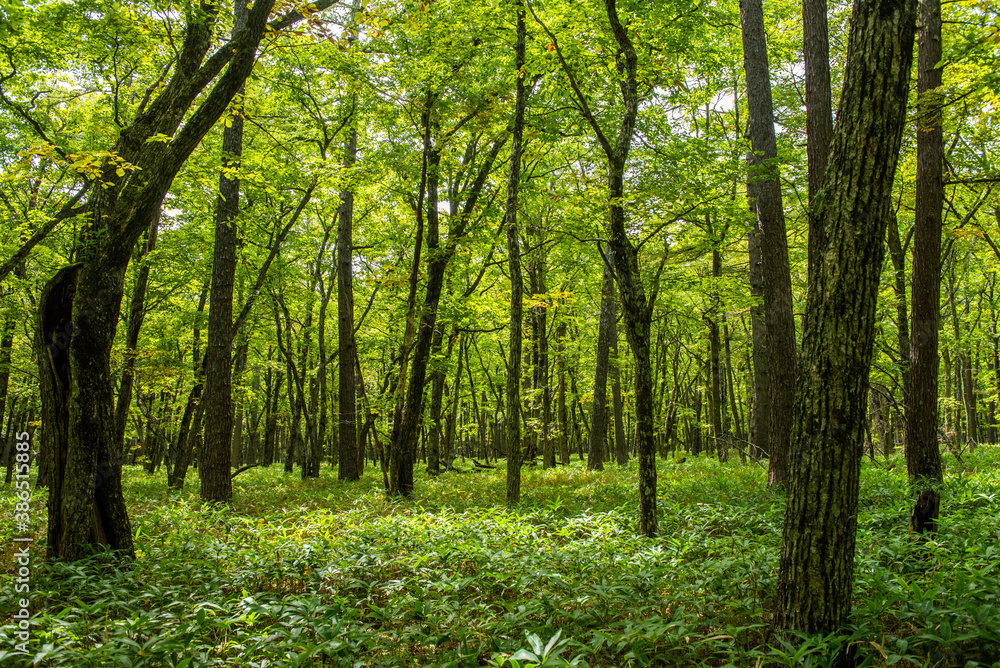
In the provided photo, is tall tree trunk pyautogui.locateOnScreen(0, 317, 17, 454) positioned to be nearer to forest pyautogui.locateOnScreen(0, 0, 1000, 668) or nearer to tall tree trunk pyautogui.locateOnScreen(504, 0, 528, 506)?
forest pyautogui.locateOnScreen(0, 0, 1000, 668)

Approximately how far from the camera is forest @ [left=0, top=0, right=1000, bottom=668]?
3488 millimetres

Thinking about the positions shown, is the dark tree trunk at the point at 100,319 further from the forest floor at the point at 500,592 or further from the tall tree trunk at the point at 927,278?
the tall tree trunk at the point at 927,278

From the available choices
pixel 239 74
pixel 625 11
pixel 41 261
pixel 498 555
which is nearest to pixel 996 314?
pixel 625 11

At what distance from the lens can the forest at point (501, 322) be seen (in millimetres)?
3488

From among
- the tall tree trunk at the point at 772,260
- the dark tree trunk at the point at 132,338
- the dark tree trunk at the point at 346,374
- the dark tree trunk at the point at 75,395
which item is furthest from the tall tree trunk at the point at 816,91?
the dark tree trunk at the point at 132,338

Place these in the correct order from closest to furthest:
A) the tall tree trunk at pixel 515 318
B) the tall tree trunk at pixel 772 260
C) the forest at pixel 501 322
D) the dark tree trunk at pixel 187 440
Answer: the forest at pixel 501 322
the tall tree trunk at pixel 772 260
the tall tree trunk at pixel 515 318
the dark tree trunk at pixel 187 440

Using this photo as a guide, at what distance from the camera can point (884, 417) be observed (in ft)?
68.2

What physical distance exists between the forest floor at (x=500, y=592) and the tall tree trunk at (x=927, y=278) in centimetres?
105

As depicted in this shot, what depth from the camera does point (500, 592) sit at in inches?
192

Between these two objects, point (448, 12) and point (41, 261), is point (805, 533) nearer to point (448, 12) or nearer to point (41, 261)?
point (448, 12)

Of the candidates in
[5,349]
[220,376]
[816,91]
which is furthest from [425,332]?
[5,349]

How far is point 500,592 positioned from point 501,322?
37.1ft

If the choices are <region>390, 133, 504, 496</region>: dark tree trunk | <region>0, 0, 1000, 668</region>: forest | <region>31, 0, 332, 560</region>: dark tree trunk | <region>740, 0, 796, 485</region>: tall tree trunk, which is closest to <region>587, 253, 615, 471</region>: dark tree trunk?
<region>0, 0, 1000, 668</region>: forest

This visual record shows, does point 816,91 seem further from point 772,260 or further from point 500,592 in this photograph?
Answer: point 500,592
